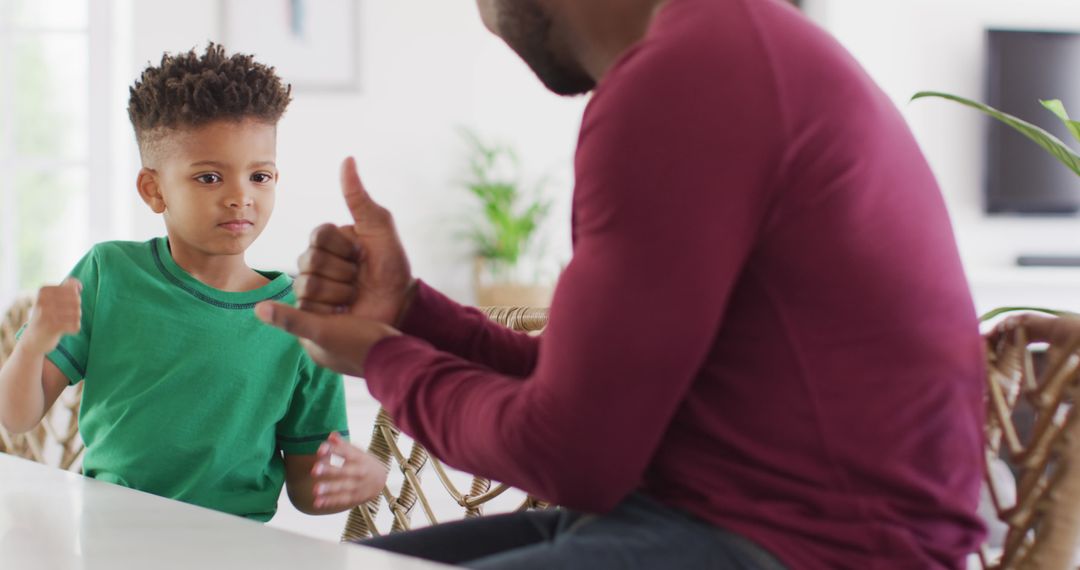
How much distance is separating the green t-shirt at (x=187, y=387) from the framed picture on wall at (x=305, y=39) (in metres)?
2.90

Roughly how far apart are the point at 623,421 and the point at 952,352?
241mm

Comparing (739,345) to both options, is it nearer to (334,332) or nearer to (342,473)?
(334,332)

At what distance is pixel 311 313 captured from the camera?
0.93 m

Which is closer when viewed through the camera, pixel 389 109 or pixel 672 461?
pixel 672 461

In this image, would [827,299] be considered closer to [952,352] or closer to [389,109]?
[952,352]

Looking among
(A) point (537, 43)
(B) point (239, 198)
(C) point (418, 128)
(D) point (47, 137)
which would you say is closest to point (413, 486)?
(B) point (239, 198)

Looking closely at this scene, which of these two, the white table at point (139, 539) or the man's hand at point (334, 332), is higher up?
the man's hand at point (334, 332)

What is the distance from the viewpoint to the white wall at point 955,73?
198 inches

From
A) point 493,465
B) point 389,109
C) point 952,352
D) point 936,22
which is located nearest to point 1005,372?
point 952,352

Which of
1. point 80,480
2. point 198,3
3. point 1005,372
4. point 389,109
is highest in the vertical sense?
point 198,3

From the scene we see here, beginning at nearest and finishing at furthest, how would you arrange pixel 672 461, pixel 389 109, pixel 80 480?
pixel 672 461, pixel 80 480, pixel 389 109

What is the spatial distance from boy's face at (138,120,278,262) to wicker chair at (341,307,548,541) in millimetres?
295

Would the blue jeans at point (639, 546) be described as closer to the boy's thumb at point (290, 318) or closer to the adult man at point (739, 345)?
the adult man at point (739, 345)

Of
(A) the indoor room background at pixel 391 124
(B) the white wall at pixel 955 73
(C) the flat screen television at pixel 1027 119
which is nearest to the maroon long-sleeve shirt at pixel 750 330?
(A) the indoor room background at pixel 391 124
